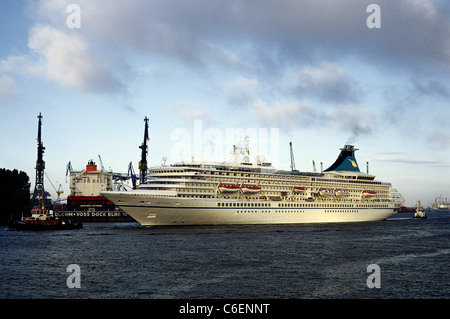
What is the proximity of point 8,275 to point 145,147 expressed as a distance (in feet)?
340

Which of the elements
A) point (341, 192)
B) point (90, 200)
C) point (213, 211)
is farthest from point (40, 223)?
point (90, 200)

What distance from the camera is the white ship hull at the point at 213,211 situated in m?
67.3

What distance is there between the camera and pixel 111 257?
4106cm

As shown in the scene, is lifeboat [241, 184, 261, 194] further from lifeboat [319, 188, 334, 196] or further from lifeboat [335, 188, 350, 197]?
lifeboat [335, 188, 350, 197]

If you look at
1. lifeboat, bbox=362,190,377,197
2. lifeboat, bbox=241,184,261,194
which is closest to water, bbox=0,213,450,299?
lifeboat, bbox=241,184,261,194

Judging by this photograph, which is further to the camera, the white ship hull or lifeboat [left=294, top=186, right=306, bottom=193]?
lifeboat [left=294, top=186, right=306, bottom=193]

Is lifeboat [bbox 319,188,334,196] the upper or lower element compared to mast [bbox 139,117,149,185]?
lower

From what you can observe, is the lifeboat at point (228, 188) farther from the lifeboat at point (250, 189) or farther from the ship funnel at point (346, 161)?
the ship funnel at point (346, 161)

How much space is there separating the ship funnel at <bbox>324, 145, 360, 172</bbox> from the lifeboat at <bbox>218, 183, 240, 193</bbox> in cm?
3478

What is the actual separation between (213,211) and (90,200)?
76.8 m

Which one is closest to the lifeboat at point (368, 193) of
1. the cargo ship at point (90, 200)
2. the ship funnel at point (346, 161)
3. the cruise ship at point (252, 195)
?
the cruise ship at point (252, 195)

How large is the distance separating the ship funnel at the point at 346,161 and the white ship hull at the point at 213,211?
1182 centimetres

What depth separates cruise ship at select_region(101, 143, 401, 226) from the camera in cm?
6862
